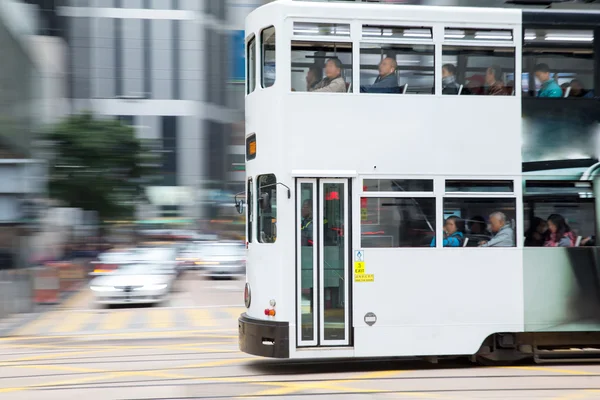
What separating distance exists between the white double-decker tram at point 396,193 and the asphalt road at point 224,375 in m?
0.37

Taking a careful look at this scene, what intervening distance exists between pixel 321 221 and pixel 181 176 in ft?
166

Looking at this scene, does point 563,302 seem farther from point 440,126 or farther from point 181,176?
point 181,176

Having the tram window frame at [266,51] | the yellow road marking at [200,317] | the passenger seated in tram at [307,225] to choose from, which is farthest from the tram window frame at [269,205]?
the yellow road marking at [200,317]

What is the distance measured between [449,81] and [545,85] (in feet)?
3.63

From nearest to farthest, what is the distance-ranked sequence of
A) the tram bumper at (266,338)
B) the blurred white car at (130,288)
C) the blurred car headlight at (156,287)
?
1. the tram bumper at (266,338)
2. the blurred white car at (130,288)
3. the blurred car headlight at (156,287)

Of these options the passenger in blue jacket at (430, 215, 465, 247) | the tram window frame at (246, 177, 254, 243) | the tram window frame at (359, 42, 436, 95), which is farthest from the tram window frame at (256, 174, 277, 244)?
the passenger in blue jacket at (430, 215, 465, 247)

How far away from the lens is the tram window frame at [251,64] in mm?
9804

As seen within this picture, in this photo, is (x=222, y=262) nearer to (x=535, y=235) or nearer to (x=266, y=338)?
(x=266, y=338)

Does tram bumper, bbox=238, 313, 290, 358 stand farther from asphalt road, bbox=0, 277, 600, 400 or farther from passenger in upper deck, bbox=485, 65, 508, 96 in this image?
passenger in upper deck, bbox=485, 65, 508, 96

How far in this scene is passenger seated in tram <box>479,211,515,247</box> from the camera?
31.0 feet

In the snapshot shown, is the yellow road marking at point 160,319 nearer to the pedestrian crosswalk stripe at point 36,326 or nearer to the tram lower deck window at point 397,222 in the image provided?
the pedestrian crosswalk stripe at point 36,326

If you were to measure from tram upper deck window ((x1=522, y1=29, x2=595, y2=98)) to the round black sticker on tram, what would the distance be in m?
3.02

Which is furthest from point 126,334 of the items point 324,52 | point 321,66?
point 324,52

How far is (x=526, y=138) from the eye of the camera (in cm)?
957
